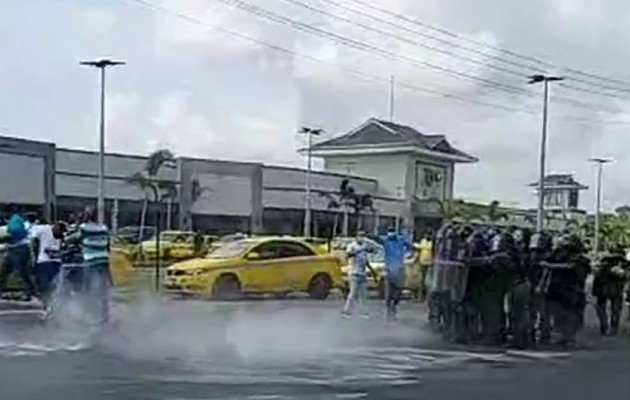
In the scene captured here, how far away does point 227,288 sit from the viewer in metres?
30.8

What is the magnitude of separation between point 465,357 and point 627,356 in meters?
2.76

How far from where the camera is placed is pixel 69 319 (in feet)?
62.1

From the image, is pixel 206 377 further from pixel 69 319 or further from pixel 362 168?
pixel 362 168

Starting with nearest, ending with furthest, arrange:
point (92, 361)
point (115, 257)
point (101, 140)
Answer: point (92, 361), point (115, 257), point (101, 140)

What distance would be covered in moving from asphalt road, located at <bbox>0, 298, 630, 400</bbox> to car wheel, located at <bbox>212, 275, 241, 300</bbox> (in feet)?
24.8

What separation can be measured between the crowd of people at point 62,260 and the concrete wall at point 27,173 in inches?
1468

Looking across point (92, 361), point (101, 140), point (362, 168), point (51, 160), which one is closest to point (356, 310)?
point (92, 361)

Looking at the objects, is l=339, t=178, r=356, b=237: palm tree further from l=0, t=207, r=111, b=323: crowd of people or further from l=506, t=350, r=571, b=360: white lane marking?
l=506, t=350, r=571, b=360: white lane marking

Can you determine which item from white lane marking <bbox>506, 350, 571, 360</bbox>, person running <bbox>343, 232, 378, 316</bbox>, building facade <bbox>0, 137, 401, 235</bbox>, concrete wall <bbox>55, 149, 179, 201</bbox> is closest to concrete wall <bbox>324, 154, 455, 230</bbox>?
building facade <bbox>0, 137, 401, 235</bbox>

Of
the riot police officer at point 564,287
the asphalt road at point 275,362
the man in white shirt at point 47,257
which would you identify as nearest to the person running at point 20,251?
the man in white shirt at point 47,257

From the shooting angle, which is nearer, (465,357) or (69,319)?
(465,357)

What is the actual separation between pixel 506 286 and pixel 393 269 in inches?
210

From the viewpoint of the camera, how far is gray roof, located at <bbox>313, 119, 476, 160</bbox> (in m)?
91.8

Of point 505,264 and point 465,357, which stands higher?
point 505,264
